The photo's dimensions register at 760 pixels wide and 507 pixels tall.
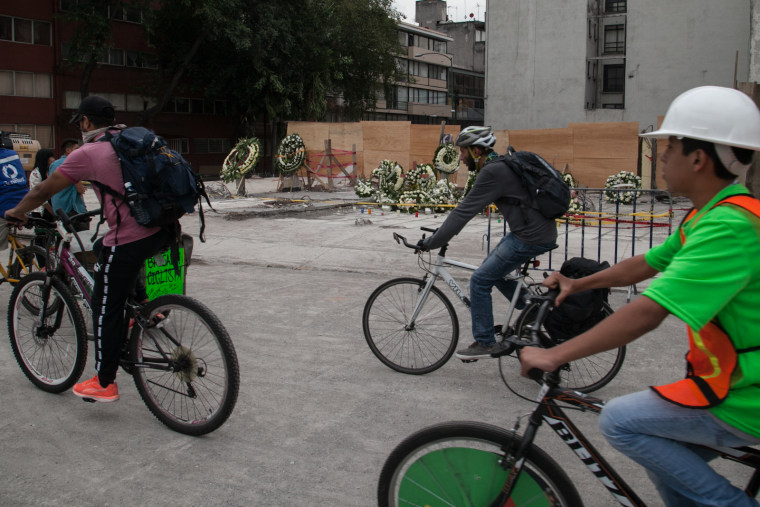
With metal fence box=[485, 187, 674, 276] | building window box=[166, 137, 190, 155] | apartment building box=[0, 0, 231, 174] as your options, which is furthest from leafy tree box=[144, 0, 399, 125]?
metal fence box=[485, 187, 674, 276]

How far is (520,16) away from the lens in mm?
45594

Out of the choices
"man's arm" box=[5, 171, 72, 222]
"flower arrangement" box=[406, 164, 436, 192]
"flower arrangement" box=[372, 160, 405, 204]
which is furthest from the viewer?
"flower arrangement" box=[406, 164, 436, 192]

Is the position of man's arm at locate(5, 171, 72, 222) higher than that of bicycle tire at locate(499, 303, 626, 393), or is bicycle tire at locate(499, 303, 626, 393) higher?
man's arm at locate(5, 171, 72, 222)

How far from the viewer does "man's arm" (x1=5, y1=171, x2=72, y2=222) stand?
4172 millimetres

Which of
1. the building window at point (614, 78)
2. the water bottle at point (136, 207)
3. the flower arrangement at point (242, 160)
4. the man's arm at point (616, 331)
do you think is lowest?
the man's arm at point (616, 331)

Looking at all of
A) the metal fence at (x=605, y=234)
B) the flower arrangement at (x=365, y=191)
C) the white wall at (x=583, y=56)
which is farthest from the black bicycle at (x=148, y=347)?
the white wall at (x=583, y=56)

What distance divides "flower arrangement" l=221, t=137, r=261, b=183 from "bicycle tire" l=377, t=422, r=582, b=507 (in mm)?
19500

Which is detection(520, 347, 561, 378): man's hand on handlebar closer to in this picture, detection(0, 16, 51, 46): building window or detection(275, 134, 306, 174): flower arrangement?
detection(275, 134, 306, 174): flower arrangement

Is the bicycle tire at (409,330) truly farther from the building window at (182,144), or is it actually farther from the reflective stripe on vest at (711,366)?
the building window at (182,144)

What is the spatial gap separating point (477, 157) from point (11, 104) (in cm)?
3897

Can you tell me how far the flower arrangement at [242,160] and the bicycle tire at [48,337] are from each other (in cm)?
1661

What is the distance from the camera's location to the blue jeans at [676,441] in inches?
84.0

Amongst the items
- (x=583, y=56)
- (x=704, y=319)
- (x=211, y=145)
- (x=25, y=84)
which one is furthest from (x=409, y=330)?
(x=211, y=145)

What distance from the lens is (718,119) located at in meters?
2.12
